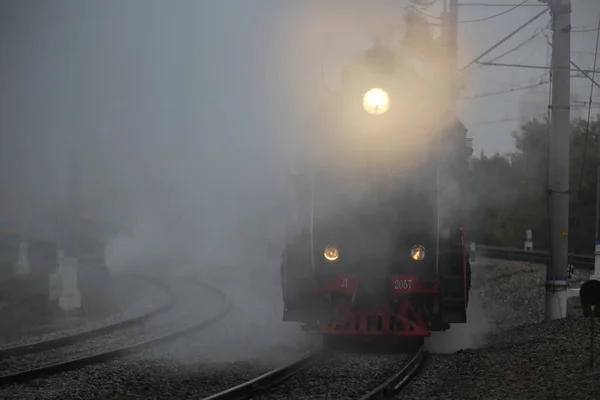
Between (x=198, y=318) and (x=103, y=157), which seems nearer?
(x=198, y=318)

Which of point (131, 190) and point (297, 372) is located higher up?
Answer: point (131, 190)

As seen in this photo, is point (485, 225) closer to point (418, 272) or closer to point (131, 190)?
point (131, 190)

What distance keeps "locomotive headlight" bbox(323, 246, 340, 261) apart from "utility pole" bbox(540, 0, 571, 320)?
4.14 meters

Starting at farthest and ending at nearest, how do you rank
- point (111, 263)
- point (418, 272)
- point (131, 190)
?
point (111, 263) → point (131, 190) → point (418, 272)

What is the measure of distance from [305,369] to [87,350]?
10.3ft

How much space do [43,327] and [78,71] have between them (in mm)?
→ 10724

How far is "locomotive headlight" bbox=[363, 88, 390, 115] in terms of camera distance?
30.7 feet

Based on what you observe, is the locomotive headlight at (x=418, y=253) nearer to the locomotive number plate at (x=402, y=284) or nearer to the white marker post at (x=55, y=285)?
the locomotive number plate at (x=402, y=284)

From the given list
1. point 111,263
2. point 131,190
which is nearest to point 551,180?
point 131,190

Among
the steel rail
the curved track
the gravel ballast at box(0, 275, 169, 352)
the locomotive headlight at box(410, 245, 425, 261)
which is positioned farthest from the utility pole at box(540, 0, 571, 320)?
the gravel ballast at box(0, 275, 169, 352)

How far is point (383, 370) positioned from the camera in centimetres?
838

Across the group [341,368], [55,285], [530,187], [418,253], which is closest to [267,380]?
[341,368]

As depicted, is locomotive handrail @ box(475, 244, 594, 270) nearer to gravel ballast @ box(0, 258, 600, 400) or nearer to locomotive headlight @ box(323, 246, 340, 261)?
gravel ballast @ box(0, 258, 600, 400)

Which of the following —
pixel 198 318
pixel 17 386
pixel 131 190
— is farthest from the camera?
pixel 131 190
